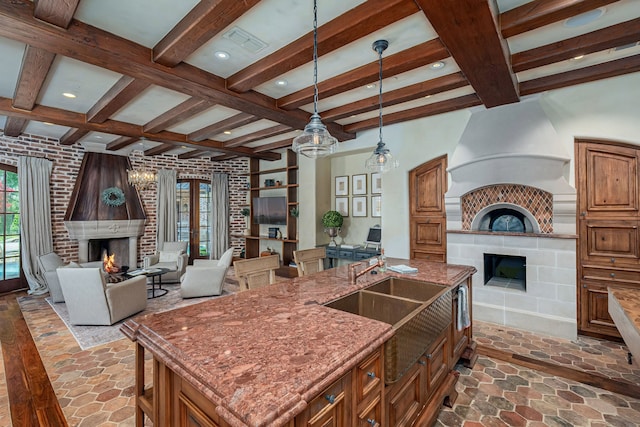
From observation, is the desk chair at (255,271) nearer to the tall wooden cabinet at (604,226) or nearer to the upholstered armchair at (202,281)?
the upholstered armchair at (202,281)

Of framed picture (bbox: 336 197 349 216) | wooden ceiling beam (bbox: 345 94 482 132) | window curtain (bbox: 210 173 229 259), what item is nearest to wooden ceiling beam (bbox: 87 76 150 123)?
wooden ceiling beam (bbox: 345 94 482 132)

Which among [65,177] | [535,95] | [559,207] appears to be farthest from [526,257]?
[65,177]

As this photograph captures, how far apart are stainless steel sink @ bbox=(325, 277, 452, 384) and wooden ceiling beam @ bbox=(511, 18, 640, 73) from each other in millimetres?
2218

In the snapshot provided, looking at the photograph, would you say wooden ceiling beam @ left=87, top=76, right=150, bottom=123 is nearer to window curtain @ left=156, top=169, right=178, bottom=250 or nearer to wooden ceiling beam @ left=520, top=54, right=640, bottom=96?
window curtain @ left=156, top=169, right=178, bottom=250

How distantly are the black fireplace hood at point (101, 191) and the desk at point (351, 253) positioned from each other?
167 inches

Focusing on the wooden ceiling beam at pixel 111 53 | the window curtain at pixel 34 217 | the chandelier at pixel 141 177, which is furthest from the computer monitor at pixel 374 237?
the window curtain at pixel 34 217

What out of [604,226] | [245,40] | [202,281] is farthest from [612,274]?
[202,281]

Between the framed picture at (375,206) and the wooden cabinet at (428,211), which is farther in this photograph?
the framed picture at (375,206)

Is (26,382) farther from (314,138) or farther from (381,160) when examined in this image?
(381,160)

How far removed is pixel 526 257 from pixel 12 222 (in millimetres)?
8278

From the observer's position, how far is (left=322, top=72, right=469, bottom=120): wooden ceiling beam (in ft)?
10.0

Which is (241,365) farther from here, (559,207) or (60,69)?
(559,207)

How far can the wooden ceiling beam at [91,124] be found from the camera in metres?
3.64

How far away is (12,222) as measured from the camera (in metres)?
5.19
